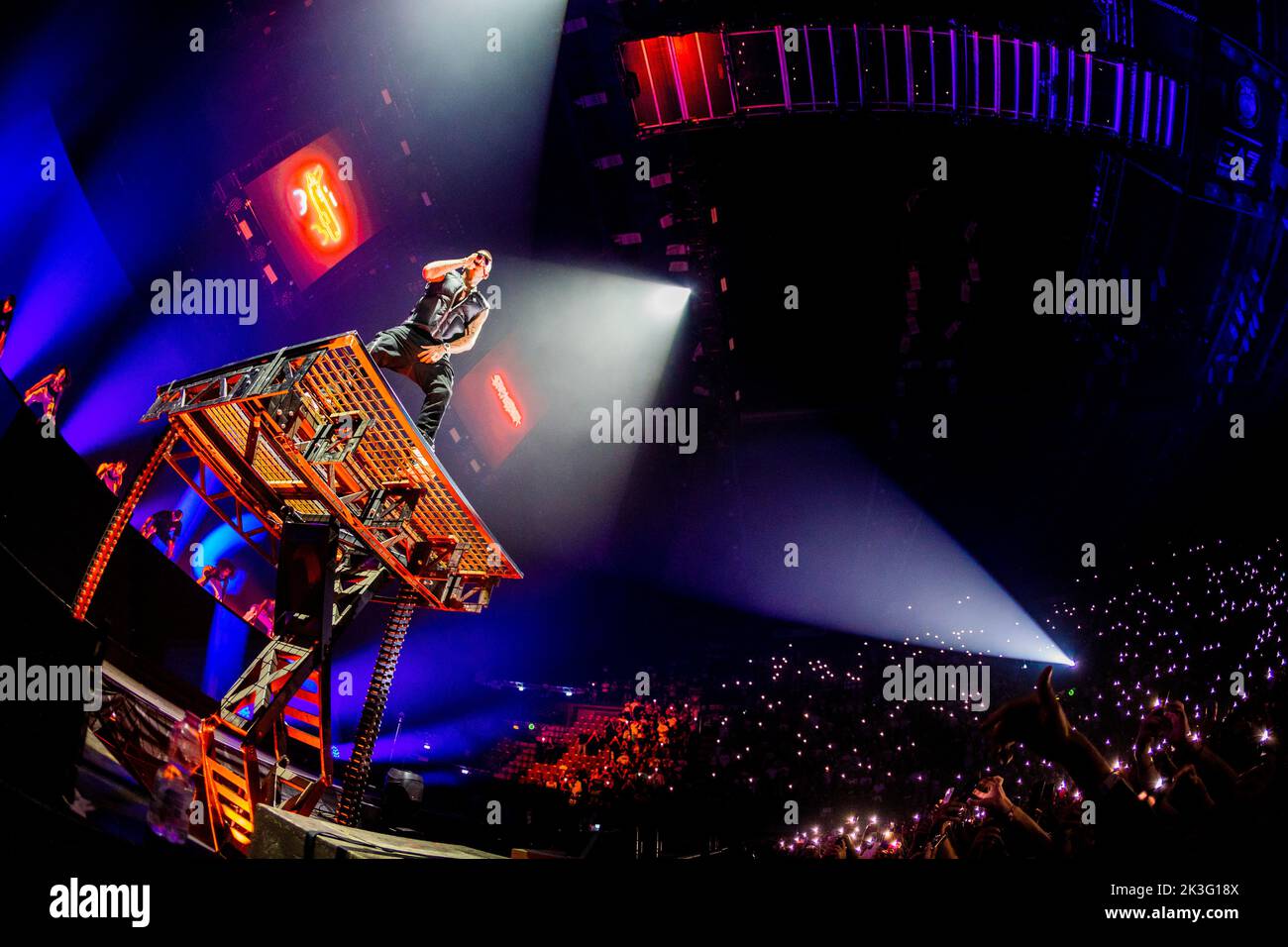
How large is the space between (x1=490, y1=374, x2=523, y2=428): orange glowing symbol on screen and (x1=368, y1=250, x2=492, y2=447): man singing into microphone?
735cm

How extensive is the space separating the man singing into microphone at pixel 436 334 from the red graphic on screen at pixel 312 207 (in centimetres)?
498

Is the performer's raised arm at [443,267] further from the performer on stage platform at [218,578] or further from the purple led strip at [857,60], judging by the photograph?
the performer on stage platform at [218,578]

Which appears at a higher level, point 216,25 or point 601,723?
point 216,25

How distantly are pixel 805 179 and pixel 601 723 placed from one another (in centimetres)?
993

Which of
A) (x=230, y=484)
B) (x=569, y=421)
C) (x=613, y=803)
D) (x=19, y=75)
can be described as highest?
(x=19, y=75)

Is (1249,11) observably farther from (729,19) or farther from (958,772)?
(958,772)

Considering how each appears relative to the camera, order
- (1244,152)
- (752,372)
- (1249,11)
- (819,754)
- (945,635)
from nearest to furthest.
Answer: (1249,11) < (1244,152) < (819,754) < (752,372) < (945,635)

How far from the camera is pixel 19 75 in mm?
6668

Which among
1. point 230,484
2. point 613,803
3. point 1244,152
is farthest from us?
point 613,803

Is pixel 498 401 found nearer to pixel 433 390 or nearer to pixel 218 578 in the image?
pixel 218 578

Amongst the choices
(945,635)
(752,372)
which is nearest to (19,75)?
(752,372)

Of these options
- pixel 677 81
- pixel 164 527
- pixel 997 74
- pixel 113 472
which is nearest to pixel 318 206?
pixel 113 472

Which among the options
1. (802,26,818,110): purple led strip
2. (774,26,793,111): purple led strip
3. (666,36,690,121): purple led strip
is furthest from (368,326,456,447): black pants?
(802,26,818,110): purple led strip

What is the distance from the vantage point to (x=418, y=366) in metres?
5.38
